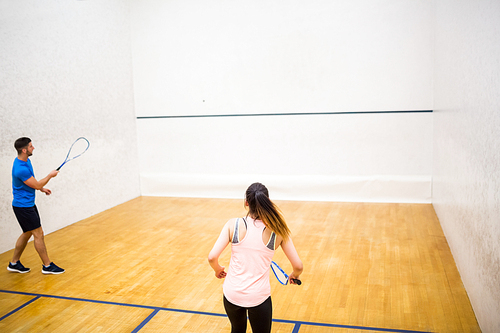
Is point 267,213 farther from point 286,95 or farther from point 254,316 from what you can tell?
point 286,95

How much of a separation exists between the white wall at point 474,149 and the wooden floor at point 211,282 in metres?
0.27

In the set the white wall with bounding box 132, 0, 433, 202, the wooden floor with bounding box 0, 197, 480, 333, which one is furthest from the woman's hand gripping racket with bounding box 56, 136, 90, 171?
the white wall with bounding box 132, 0, 433, 202

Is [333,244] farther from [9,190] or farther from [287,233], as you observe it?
[9,190]

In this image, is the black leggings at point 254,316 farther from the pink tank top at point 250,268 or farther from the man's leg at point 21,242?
the man's leg at point 21,242

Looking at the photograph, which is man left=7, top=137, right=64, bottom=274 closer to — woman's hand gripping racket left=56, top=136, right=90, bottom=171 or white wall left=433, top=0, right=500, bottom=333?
woman's hand gripping racket left=56, top=136, right=90, bottom=171

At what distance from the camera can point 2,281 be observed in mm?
3355

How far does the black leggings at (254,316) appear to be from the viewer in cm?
168

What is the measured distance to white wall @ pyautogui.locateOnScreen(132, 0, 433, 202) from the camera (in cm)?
581

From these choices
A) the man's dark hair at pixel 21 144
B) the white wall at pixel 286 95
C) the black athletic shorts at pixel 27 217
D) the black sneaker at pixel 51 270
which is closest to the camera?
the man's dark hair at pixel 21 144

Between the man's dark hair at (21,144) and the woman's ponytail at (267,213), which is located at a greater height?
the man's dark hair at (21,144)

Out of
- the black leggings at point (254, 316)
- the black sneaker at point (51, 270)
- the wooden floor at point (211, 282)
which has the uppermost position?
the black leggings at point (254, 316)

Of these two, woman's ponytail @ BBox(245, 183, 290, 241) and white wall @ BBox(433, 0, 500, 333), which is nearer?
woman's ponytail @ BBox(245, 183, 290, 241)

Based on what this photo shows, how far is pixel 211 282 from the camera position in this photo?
325cm

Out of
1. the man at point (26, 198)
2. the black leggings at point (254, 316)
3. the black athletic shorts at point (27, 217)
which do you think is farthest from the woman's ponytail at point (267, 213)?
the black athletic shorts at point (27, 217)
